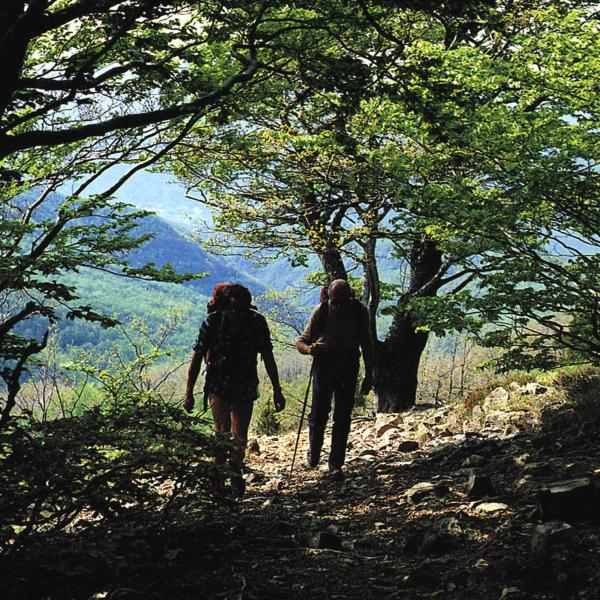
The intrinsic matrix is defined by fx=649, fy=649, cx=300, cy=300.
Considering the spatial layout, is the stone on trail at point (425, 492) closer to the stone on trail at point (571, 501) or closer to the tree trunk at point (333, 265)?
the stone on trail at point (571, 501)

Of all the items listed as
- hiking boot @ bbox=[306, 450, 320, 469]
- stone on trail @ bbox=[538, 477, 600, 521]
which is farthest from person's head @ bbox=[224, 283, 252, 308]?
stone on trail @ bbox=[538, 477, 600, 521]

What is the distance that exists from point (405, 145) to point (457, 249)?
5.12m

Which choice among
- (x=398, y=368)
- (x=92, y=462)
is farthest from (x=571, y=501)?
(x=398, y=368)

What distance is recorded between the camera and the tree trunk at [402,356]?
1398 cm

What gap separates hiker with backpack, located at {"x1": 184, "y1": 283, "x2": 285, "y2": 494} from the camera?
5918 millimetres

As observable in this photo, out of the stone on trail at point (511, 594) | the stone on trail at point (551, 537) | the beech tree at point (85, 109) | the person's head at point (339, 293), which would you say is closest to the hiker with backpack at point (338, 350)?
the person's head at point (339, 293)

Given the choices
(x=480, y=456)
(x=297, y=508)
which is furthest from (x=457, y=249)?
(x=297, y=508)

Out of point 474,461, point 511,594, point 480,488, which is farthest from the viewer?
point 474,461

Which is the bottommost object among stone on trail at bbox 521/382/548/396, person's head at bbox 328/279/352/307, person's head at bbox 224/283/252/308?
stone on trail at bbox 521/382/548/396

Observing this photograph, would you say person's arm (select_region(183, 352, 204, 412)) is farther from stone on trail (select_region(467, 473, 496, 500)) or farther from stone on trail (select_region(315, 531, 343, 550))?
stone on trail (select_region(467, 473, 496, 500))

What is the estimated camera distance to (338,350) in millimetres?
6723

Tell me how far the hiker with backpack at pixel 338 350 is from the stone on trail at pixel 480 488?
1.80m

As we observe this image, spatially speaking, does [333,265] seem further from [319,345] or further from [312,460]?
[319,345]

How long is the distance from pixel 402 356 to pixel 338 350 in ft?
25.0
